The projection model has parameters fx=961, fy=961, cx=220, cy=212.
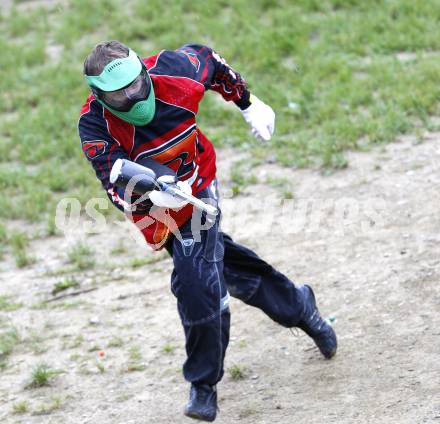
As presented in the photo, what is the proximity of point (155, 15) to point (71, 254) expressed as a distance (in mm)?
4589

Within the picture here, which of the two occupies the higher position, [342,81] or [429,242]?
[429,242]

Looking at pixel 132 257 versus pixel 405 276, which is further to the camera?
pixel 132 257

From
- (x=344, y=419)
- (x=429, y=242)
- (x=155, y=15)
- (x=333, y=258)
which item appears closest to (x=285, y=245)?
(x=333, y=258)

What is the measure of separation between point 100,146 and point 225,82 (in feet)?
2.96

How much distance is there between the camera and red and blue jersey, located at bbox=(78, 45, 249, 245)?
462cm

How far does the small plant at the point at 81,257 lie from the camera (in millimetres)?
7312

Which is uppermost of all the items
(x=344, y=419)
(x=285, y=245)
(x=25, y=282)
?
(x=344, y=419)

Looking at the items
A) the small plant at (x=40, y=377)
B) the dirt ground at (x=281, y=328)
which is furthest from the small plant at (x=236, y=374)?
the small plant at (x=40, y=377)

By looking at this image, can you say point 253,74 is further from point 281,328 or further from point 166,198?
point 166,198

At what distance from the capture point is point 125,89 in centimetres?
447

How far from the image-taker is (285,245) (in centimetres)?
695

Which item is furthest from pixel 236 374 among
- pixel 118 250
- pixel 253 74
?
pixel 253 74

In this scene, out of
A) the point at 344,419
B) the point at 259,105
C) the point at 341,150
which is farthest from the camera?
the point at 341,150

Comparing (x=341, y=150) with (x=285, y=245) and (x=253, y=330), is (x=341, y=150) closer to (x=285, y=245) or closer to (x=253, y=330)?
(x=285, y=245)
